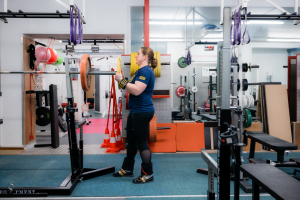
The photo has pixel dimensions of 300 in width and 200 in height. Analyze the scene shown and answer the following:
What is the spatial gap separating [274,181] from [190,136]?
2431mm

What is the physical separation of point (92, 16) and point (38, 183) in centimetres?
292

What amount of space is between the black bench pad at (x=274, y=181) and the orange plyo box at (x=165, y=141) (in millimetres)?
2144

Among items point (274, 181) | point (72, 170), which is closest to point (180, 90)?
point (72, 170)

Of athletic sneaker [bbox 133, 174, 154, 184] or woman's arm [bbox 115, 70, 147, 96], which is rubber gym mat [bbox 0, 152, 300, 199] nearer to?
athletic sneaker [bbox 133, 174, 154, 184]

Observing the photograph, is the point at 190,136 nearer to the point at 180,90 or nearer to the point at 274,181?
the point at 274,181

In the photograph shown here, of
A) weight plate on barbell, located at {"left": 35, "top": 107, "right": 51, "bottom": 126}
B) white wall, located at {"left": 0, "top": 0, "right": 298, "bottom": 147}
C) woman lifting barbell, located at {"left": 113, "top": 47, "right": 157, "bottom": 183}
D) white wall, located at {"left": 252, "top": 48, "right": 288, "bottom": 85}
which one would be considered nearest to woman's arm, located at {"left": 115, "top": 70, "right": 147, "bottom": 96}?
woman lifting barbell, located at {"left": 113, "top": 47, "right": 157, "bottom": 183}

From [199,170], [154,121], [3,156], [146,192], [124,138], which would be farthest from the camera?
[124,138]

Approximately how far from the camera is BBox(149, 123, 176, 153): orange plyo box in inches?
143

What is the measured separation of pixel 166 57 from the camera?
145 inches

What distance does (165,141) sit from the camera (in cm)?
365

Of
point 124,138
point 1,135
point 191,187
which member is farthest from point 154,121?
point 1,135

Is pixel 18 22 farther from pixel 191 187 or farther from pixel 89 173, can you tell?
pixel 191 187

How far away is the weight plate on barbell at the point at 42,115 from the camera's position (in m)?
4.15

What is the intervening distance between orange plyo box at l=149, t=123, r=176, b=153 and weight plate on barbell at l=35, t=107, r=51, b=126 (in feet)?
7.33
